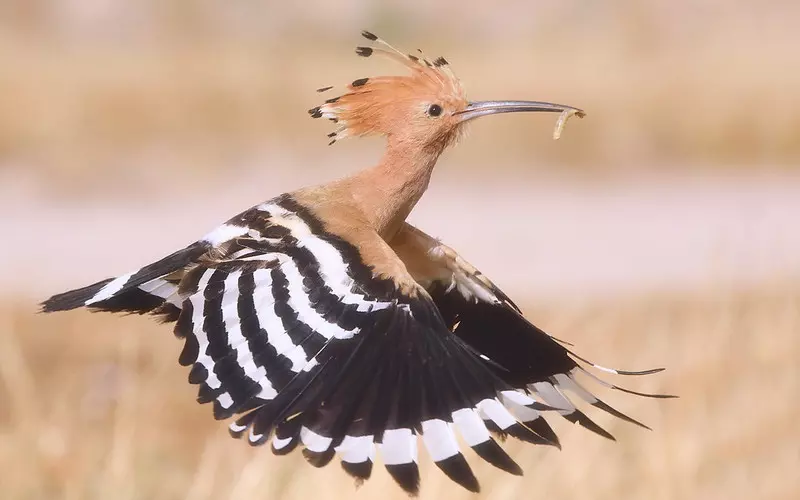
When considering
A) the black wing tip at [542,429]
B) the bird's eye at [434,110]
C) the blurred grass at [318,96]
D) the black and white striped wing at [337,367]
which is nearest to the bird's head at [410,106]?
the bird's eye at [434,110]

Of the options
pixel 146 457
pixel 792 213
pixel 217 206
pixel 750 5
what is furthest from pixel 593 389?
pixel 750 5

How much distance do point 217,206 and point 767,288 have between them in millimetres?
4714

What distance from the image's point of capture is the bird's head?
7.39ft

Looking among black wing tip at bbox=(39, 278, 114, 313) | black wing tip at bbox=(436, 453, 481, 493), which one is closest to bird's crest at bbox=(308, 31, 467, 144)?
black wing tip at bbox=(39, 278, 114, 313)

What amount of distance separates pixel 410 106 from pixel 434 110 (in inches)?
1.6

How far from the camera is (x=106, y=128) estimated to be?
883cm

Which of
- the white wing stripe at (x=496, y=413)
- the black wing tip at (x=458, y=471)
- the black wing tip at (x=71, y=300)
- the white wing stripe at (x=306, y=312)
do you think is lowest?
the black wing tip at (x=71, y=300)

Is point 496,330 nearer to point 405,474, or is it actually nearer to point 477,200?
point 405,474

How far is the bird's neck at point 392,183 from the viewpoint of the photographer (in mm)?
2238

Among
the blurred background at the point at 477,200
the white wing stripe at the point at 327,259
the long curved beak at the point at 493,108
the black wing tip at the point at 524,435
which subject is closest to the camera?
the black wing tip at the point at 524,435

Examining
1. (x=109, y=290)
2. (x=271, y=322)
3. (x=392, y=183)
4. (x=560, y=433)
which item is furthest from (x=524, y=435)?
(x=560, y=433)

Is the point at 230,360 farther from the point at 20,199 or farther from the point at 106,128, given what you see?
the point at 106,128

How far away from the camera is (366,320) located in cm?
192

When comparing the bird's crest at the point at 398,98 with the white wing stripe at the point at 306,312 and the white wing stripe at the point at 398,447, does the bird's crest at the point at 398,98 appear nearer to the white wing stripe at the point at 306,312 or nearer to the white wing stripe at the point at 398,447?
the white wing stripe at the point at 306,312
